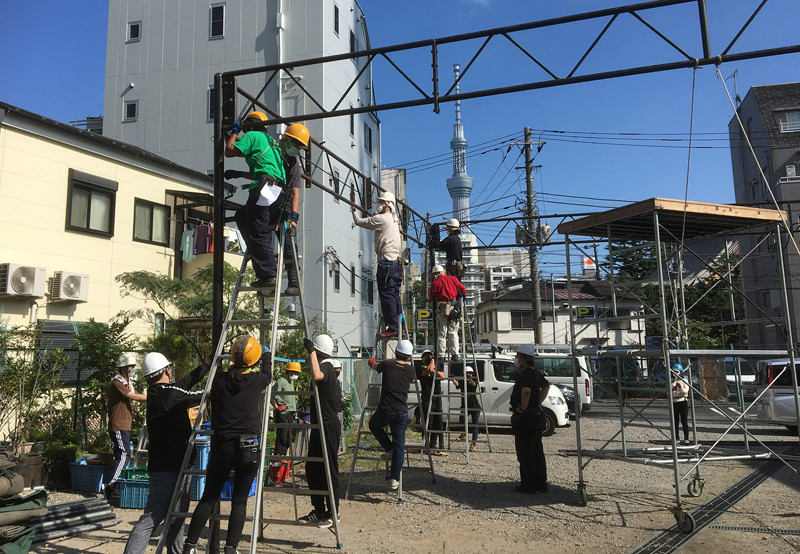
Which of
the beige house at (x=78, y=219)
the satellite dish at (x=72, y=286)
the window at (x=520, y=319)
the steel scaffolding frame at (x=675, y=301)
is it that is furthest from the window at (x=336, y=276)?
the window at (x=520, y=319)

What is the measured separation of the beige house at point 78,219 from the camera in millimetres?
11904

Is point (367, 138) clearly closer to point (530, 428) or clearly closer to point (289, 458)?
point (530, 428)

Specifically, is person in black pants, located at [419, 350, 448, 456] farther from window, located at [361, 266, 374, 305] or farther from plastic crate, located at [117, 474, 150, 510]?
window, located at [361, 266, 374, 305]

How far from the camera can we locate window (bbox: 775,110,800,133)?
3328 cm

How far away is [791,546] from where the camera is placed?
5758mm

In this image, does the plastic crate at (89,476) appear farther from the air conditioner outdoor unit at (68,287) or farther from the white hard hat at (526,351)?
the white hard hat at (526,351)

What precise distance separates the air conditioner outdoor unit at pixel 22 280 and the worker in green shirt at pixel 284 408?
19.5 feet

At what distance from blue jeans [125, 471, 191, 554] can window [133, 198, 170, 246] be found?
11.2m

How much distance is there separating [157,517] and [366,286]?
21.9 metres

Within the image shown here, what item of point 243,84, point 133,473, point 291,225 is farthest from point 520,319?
point 291,225

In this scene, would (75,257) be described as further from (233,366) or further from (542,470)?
(542,470)

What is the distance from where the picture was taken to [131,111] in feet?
80.4

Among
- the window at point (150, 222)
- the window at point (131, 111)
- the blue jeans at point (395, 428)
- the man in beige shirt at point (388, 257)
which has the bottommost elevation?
the blue jeans at point (395, 428)

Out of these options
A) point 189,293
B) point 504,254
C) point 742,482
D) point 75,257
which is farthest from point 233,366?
point 504,254
